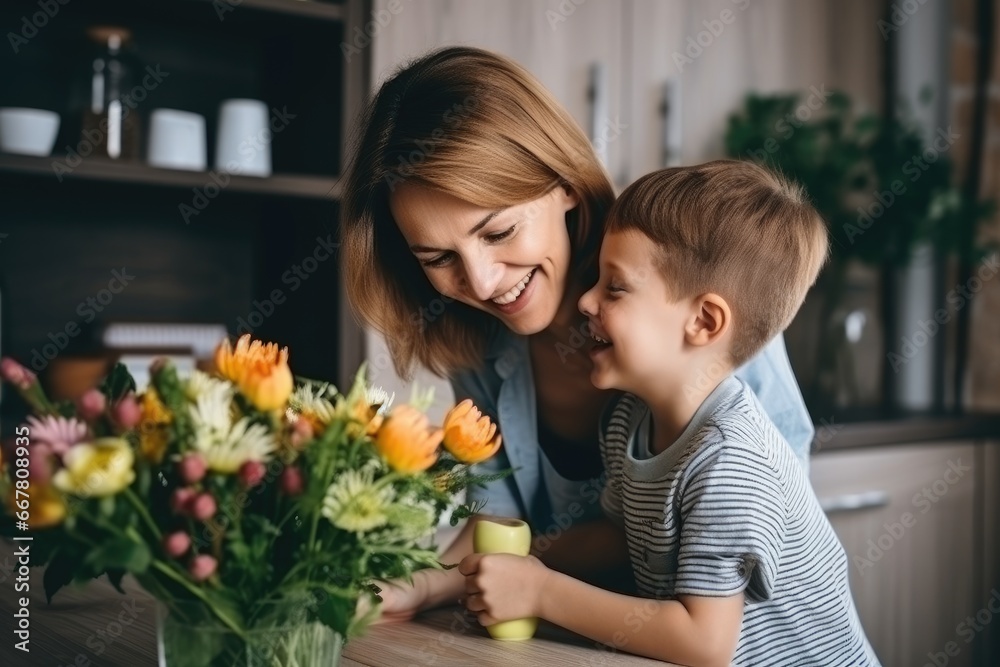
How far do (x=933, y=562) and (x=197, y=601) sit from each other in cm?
224

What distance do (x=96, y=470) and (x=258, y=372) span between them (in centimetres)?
12

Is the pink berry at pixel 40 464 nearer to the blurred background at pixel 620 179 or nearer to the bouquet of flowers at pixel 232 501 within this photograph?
the bouquet of flowers at pixel 232 501

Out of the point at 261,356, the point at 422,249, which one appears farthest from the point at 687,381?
the point at 261,356

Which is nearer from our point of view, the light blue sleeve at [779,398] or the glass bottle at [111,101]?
the light blue sleeve at [779,398]

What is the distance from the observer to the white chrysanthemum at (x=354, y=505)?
629mm

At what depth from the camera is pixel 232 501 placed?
24.9 inches

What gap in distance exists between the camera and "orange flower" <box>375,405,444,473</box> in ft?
2.09
